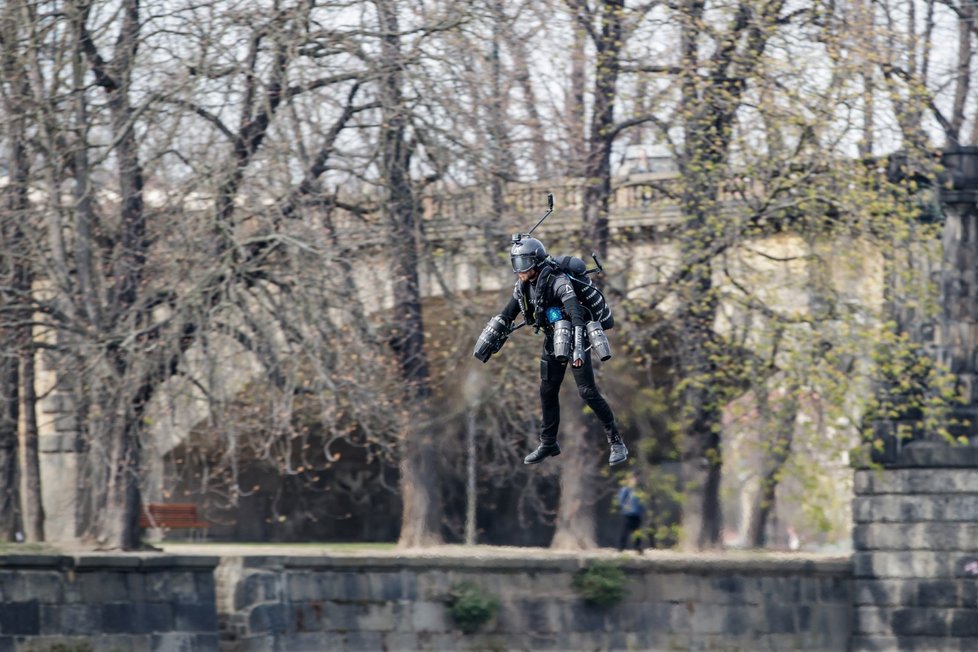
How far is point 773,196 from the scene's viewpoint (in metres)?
30.1

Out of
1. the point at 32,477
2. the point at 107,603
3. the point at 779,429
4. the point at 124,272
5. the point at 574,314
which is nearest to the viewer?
the point at 574,314

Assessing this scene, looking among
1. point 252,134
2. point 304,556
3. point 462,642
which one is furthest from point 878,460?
point 252,134

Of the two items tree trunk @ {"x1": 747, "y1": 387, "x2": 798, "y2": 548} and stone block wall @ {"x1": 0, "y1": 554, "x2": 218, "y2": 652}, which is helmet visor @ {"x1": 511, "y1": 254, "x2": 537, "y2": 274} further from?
tree trunk @ {"x1": 747, "y1": 387, "x2": 798, "y2": 548}

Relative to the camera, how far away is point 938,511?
32594 mm

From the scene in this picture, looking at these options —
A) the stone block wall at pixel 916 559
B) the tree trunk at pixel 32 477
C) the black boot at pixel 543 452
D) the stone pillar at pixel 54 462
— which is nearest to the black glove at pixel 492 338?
the black boot at pixel 543 452

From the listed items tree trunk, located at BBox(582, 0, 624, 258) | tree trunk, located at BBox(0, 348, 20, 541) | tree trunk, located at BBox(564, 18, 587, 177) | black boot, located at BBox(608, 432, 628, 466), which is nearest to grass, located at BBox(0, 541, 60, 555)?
tree trunk, located at BBox(0, 348, 20, 541)

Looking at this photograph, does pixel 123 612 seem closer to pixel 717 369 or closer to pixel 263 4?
pixel 263 4

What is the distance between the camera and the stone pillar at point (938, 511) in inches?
1266

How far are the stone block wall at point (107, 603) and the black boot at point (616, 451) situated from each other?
40.4 ft

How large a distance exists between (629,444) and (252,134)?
17407 mm

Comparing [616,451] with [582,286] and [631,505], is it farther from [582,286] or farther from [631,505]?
[631,505]

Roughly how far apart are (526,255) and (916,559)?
2152cm

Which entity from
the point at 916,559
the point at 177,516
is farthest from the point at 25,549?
the point at 916,559

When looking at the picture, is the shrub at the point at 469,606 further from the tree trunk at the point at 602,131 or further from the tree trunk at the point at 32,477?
the tree trunk at the point at 32,477
